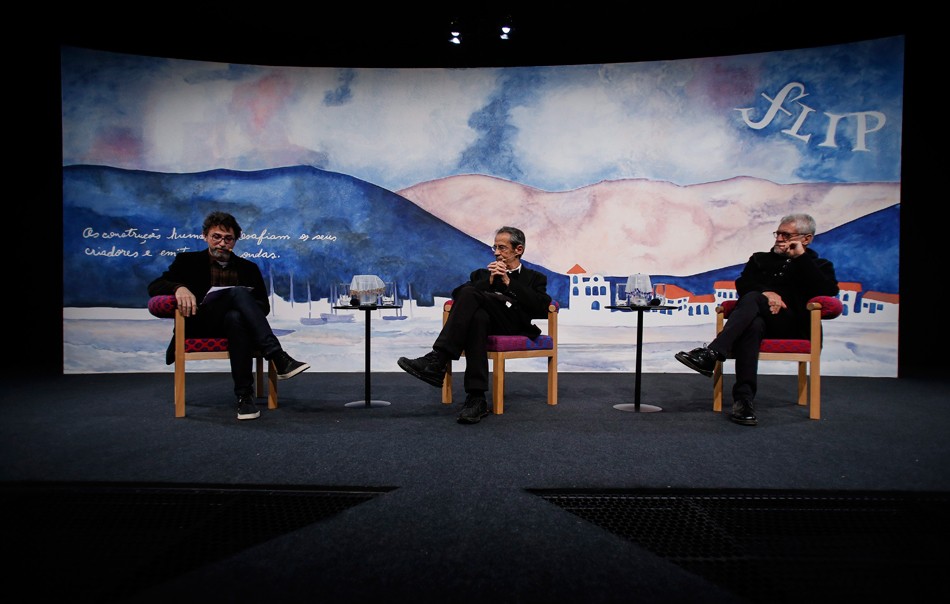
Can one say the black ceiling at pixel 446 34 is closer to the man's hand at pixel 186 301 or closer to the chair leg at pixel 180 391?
the man's hand at pixel 186 301

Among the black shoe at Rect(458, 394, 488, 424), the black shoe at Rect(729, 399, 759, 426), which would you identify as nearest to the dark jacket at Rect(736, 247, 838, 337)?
the black shoe at Rect(729, 399, 759, 426)

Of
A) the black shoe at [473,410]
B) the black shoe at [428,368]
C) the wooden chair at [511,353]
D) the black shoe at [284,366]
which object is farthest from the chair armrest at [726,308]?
the black shoe at [284,366]

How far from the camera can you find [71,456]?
2.23 meters

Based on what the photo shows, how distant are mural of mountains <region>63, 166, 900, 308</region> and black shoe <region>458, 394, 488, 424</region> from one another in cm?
200

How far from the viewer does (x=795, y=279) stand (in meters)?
3.25

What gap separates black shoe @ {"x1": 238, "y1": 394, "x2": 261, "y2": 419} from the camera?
2.97m

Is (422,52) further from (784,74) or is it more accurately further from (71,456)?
(71,456)

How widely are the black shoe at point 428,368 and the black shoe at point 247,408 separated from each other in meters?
0.82

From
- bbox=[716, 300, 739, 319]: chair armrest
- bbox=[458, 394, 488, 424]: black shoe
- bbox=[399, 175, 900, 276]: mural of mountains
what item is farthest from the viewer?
bbox=[399, 175, 900, 276]: mural of mountains

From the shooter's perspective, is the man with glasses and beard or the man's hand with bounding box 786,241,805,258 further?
the man's hand with bounding box 786,241,805,258

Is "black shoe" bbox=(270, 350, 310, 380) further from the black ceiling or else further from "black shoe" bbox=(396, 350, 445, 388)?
the black ceiling

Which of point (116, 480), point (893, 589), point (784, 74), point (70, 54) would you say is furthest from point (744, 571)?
point (70, 54)

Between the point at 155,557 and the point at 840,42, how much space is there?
226 inches

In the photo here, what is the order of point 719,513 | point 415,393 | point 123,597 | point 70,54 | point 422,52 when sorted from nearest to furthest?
point 123,597 → point 719,513 → point 415,393 → point 70,54 → point 422,52
